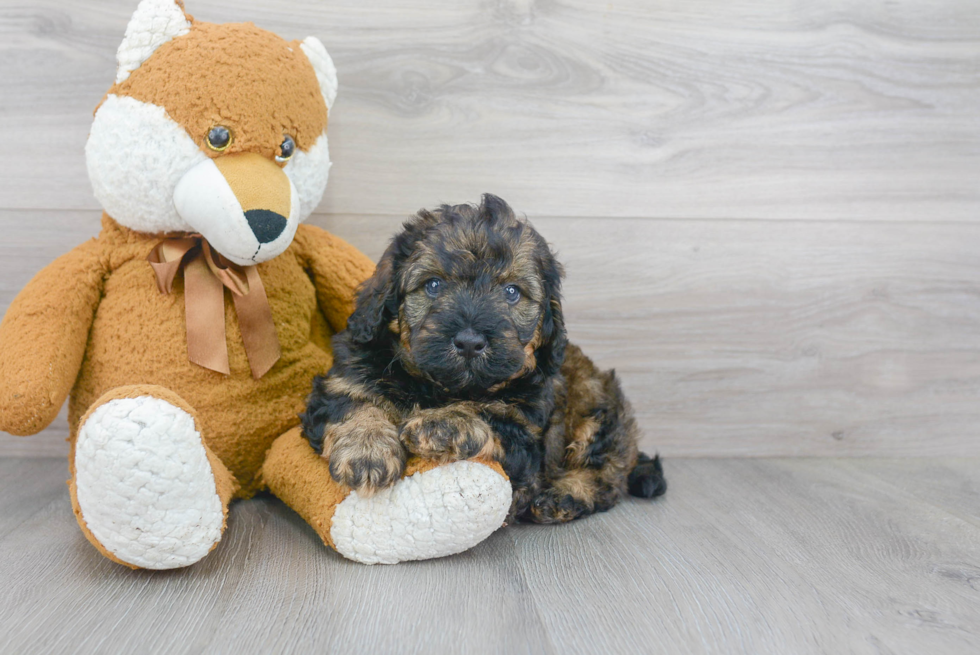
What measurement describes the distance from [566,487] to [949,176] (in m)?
1.81

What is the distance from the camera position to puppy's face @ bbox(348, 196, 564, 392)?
156 centimetres

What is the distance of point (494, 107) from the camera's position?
240cm

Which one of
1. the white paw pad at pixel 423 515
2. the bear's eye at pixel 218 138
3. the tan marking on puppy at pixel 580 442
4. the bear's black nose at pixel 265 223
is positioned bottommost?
the tan marking on puppy at pixel 580 442

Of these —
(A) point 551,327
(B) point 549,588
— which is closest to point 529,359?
(A) point 551,327

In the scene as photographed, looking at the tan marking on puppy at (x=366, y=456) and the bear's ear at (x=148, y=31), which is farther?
the bear's ear at (x=148, y=31)

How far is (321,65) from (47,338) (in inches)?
38.2

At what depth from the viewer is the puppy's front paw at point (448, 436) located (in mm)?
1586

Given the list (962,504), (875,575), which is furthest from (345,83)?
(962,504)

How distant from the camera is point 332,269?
6.90ft

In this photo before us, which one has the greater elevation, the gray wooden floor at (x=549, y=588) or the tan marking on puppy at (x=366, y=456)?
the tan marking on puppy at (x=366, y=456)

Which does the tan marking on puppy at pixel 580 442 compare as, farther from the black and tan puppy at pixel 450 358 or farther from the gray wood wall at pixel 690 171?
the gray wood wall at pixel 690 171

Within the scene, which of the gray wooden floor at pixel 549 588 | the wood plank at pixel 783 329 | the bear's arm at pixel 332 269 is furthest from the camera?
the wood plank at pixel 783 329

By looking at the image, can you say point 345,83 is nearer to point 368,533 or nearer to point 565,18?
point 565,18

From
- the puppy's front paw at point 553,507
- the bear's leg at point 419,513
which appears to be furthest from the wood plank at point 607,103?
the bear's leg at point 419,513
